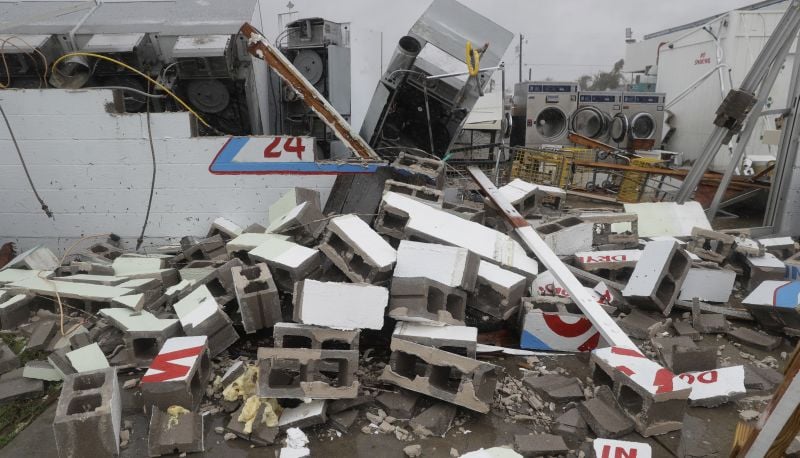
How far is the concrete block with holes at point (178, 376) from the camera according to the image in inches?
114

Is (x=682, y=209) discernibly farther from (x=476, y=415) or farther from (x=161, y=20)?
(x=161, y=20)

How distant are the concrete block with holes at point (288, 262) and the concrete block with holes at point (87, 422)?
1.29 metres

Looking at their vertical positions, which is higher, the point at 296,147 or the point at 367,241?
the point at 296,147

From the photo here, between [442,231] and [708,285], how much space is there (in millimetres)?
2580

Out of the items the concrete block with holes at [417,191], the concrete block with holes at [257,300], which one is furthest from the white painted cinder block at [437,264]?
the concrete block with holes at [417,191]

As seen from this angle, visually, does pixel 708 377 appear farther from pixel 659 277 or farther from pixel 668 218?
pixel 668 218

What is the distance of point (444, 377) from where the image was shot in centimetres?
322

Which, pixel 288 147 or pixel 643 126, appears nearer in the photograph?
pixel 288 147

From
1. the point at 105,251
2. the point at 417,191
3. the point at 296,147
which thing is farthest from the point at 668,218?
the point at 105,251

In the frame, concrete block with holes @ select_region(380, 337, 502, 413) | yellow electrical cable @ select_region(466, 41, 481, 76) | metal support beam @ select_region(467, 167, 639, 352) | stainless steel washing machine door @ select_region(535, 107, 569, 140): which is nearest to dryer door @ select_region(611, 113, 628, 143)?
stainless steel washing machine door @ select_region(535, 107, 569, 140)

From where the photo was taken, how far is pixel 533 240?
15.4 feet

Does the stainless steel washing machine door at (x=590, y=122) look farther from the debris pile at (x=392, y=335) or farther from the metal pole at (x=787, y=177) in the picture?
the debris pile at (x=392, y=335)

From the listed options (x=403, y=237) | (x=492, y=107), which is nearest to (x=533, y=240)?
(x=403, y=237)

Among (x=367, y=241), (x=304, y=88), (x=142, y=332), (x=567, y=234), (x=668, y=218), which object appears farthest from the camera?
(x=668, y=218)
